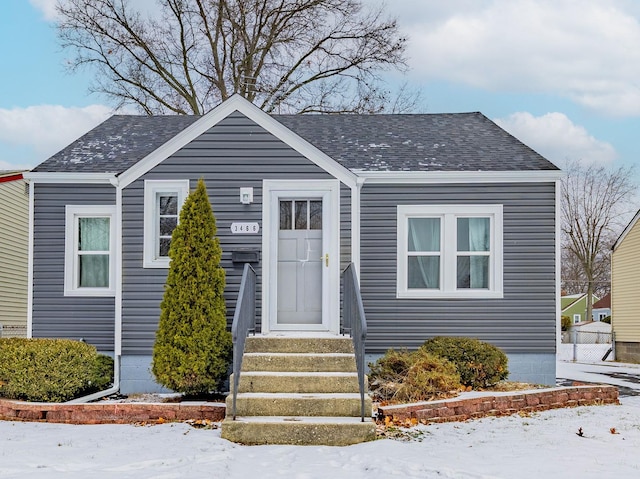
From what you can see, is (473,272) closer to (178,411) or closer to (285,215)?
(285,215)

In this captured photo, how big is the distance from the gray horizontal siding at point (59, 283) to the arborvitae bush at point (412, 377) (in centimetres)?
454

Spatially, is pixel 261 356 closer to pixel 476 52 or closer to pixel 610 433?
pixel 610 433

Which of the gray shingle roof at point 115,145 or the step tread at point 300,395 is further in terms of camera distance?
the gray shingle roof at point 115,145

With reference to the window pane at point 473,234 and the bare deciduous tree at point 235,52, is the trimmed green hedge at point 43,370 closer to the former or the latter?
the window pane at point 473,234

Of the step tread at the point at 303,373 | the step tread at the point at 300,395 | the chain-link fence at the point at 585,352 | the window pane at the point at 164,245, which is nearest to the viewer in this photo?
the step tread at the point at 300,395

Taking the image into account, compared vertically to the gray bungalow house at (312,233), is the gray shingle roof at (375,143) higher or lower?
higher

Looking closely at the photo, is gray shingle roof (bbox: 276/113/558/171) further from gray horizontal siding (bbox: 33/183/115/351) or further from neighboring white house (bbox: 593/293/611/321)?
neighboring white house (bbox: 593/293/611/321)

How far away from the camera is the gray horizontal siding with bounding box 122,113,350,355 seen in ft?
34.1

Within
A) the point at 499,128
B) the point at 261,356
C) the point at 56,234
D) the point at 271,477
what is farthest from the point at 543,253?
the point at 56,234

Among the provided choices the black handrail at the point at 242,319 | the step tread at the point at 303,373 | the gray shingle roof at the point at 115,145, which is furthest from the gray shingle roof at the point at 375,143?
the step tread at the point at 303,373

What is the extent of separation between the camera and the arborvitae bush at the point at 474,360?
983cm

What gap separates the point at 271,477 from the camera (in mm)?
5914

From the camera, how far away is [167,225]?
1069 centimetres

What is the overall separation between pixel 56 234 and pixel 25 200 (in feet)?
34.8
